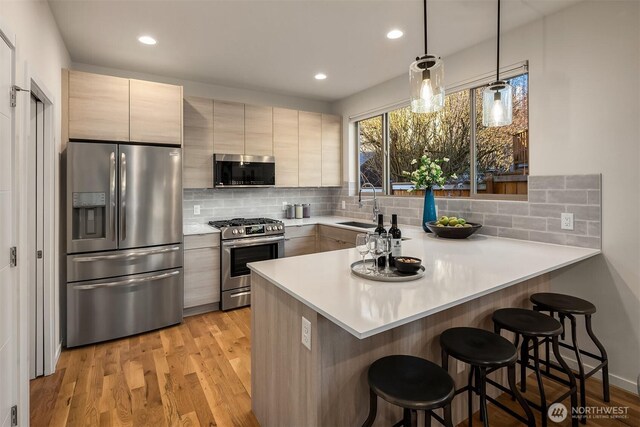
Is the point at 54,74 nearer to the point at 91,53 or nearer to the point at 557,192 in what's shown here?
the point at 91,53

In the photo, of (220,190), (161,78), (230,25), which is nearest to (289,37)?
(230,25)

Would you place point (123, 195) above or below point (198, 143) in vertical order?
below

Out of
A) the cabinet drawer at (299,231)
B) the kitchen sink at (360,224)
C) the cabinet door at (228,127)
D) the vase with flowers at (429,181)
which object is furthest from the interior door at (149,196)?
the vase with flowers at (429,181)

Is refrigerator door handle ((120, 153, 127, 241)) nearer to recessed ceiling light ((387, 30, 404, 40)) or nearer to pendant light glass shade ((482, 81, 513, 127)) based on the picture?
recessed ceiling light ((387, 30, 404, 40))

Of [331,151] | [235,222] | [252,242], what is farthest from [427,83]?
[331,151]

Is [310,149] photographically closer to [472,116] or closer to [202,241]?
[202,241]

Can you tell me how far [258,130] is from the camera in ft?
13.4

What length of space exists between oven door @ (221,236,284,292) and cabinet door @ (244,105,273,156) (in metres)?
1.10

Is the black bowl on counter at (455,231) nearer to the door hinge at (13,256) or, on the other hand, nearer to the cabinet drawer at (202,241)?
→ the cabinet drawer at (202,241)

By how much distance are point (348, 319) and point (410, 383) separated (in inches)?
15.8

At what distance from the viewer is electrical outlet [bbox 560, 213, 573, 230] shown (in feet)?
7.91

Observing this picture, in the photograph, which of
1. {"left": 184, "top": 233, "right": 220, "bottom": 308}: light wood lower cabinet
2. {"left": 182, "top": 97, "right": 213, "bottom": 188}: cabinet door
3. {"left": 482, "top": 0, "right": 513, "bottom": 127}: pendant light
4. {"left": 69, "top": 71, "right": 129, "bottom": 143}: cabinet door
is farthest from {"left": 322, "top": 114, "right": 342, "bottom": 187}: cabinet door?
{"left": 482, "top": 0, "right": 513, "bottom": 127}: pendant light

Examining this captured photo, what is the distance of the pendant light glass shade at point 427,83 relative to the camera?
1830mm

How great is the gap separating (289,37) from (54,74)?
6.08ft
